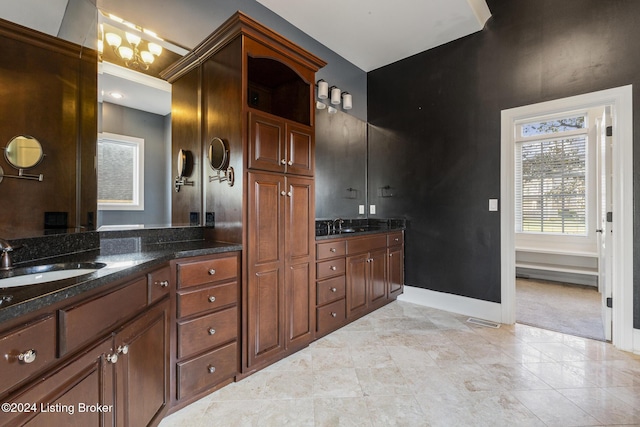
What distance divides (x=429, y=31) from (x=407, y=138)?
3.64ft

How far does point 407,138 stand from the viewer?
3484 mm

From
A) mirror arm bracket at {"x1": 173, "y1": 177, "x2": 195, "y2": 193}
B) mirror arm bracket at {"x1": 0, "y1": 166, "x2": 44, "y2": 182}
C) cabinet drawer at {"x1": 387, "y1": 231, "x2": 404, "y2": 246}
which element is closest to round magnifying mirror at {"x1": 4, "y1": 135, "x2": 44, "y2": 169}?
mirror arm bracket at {"x1": 0, "y1": 166, "x2": 44, "y2": 182}

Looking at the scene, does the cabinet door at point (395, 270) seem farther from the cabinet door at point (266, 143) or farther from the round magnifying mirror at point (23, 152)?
the round magnifying mirror at point (23, 152)

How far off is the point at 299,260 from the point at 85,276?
1367mm

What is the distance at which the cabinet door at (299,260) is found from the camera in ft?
6.91

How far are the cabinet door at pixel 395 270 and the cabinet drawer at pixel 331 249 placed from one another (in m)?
0.86

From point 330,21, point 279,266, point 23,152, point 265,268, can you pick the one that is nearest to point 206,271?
point 265,268

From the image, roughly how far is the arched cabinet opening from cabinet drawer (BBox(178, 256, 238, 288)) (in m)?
1.28

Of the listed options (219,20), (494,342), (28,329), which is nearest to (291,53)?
(219,20)

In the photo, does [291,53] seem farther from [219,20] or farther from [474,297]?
[474,297]

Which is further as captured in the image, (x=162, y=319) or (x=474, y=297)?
(x=474, y=297)

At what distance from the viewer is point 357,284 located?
2.82m

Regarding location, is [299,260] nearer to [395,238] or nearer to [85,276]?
[85,276]

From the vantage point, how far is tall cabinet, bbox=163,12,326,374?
184 cm
